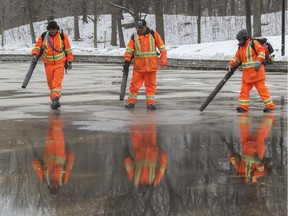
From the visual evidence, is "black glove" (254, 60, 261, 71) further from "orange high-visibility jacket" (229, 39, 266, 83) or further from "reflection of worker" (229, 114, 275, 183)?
"reflection of worker" (229, 114, 275, 183)

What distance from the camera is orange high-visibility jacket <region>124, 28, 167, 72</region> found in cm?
1280

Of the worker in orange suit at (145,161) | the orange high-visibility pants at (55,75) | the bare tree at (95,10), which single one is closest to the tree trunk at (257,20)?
the bare tree at (95,10)

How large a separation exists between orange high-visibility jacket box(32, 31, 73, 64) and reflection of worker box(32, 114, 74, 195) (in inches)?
156

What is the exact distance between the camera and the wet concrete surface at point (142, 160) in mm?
5422

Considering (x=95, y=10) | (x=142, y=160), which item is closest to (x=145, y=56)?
(x=142, y=160)

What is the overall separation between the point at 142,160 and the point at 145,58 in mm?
5628

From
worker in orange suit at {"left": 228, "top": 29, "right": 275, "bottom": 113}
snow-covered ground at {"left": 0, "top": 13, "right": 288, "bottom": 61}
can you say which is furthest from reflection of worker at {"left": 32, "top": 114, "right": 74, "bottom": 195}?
snow-covered ground at {"left": 0, "top": 13, "right": 288, "bottom": 61}

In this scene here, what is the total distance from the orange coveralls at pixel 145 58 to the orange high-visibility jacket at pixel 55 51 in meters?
1.22

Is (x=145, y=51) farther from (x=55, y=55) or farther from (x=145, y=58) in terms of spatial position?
(x=55, y=55)

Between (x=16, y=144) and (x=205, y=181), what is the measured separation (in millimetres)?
3122

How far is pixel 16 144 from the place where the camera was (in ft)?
27.9

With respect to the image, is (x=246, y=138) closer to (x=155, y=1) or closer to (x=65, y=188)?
(x=65, y=188)

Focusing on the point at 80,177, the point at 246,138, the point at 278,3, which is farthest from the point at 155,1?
the point at 80,177

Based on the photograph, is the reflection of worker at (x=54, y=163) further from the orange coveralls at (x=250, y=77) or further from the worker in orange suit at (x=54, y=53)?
the orange coveralls at (x=250, y=77)
